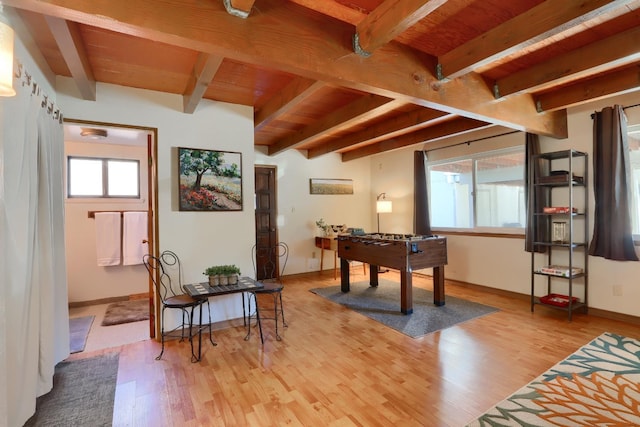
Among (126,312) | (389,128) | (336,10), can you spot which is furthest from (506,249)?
(126,312)

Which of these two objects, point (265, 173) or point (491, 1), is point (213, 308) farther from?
point (491, 1)

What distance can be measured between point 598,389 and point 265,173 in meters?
5.10

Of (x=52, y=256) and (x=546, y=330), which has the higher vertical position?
(x=52, y=256)

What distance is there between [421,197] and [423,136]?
116 centimetres

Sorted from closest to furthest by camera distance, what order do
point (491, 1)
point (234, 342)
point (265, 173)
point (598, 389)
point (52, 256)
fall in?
point (491, 1) → point (598, 389) → point (52, 256) → point (234, 342) → point (265, 173)

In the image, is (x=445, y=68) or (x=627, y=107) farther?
(x=627, y=107)

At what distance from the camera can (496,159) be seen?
4.68 metres

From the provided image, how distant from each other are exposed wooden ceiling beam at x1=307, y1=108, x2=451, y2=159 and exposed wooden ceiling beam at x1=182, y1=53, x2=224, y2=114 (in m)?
2.37

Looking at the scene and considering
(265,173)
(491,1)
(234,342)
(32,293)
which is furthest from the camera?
(265,173)

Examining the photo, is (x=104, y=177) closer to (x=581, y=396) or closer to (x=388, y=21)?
(x=388, y=21)

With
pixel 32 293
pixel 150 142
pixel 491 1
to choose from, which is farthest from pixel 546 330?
pixel 150 142

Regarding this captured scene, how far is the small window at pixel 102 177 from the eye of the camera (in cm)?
441

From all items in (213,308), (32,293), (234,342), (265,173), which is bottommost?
(234,342)

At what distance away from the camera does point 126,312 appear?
13.2 ft
